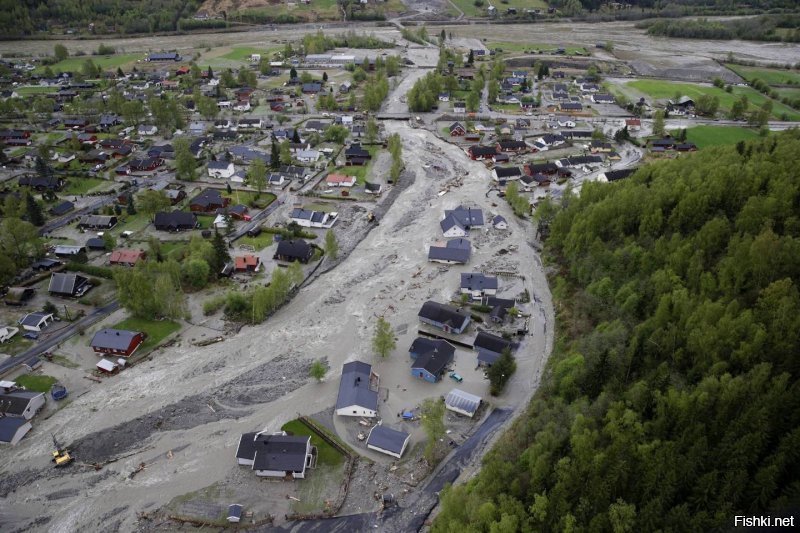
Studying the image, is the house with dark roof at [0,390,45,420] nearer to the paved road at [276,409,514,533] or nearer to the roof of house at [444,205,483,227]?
the paved road at [276,409,514,533]

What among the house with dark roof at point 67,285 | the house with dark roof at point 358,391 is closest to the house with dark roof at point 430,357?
the house with dark roof at point 358,391

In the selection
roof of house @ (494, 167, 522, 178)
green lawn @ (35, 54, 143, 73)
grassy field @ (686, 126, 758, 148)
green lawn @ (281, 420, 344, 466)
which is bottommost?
green lawn @ (281, 420, 344, 466)

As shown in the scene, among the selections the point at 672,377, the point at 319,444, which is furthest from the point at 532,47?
the point at 319,444

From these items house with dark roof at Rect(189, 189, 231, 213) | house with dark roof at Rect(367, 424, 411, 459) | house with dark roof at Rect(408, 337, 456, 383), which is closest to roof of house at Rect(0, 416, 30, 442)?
house with dark roof at Rect(367, 424, 411, 459)

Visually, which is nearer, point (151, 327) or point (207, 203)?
point (151, 327)

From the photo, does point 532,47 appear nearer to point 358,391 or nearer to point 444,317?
point 444,317
